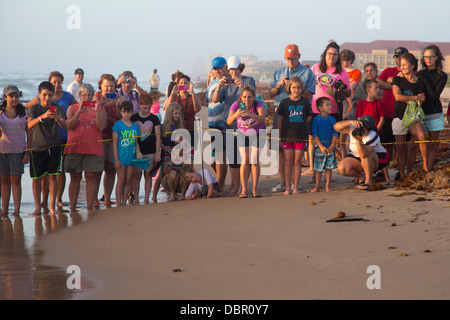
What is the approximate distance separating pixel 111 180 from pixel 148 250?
3.10m

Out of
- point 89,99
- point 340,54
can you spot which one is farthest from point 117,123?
point 340,54

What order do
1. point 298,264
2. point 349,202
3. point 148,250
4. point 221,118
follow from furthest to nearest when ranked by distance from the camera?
point 221,118 < point 349,202 < point 148,250 < point 298,264

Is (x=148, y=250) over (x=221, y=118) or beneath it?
beneath

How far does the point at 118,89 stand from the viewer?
970 cm

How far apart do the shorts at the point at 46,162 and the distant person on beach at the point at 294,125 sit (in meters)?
3.03

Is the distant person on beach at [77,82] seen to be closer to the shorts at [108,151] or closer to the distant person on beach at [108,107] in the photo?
the distant person on beach at [108,107]

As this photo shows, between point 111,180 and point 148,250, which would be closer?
point 148,250

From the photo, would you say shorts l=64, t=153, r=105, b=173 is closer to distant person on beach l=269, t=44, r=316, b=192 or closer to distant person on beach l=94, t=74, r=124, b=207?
distant person on beach l=94, t=74, r=124, b=207

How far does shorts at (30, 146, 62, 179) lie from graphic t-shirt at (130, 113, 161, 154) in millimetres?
1098

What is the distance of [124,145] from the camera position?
8633mm

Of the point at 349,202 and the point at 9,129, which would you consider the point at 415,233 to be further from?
the point at 9,129

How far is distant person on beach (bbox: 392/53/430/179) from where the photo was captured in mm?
8812

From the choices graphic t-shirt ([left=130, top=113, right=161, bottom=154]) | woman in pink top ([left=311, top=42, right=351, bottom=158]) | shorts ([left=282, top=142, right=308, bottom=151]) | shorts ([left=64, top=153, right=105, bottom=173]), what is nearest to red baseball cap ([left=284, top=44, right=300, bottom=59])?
woman in pink top ([left=311, top=42, right=351, bottom=158])

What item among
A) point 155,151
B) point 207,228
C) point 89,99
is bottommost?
point 207,228
